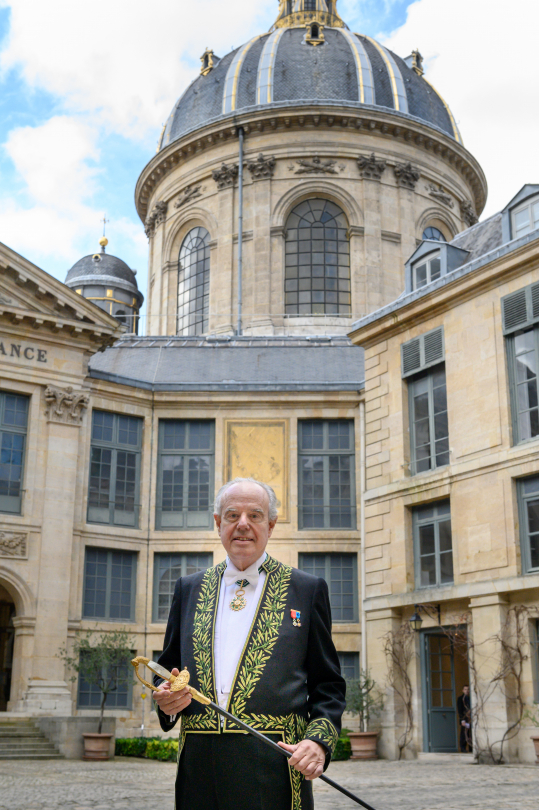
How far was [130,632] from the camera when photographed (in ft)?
85.6

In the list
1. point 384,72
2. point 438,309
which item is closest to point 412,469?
point 438,309

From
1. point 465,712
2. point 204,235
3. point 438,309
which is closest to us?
point 465,712

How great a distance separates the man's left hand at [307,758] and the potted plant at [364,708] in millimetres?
18149

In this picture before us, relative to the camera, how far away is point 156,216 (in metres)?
43.1

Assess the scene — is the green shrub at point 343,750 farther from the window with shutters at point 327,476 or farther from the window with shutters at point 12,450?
the window with shutters at point 12,450

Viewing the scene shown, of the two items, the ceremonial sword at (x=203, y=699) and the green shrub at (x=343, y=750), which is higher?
the ceremonial sword at (x=203, y=699)

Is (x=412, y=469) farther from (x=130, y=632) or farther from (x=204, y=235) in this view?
(x=204, y=235)

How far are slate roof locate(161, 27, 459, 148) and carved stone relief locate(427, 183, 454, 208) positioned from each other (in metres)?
2.51

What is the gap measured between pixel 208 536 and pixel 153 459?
8.43 feet

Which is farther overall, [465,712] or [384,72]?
[384,72]

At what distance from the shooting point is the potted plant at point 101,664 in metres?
21.5

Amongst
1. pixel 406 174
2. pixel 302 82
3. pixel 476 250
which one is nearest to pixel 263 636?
pixel 476 250

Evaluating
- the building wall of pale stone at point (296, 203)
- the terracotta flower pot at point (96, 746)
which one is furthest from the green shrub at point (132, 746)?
the building wall of pale stone at point (296, 203)

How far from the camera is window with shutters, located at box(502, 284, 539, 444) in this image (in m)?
19.9
